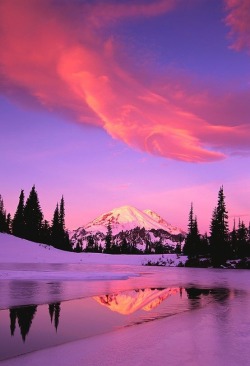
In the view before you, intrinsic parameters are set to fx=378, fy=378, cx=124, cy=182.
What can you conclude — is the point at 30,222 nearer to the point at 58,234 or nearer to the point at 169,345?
the point at 58,234

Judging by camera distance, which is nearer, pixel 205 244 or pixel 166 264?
pixel 166 264

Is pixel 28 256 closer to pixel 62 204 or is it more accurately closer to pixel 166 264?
pixel 166 264

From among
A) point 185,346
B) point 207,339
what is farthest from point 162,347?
point 207,339

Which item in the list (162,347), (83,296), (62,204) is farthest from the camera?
(62,204)

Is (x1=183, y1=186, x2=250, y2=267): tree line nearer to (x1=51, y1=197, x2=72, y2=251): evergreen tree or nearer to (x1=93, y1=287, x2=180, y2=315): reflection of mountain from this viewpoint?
(x1=51, y1=197, x2=72, y2=251): evergreen tree

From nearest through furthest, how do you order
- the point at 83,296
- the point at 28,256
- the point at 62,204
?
1. the point at 83,296
2. the point at 28,256
3. the point at 62,204

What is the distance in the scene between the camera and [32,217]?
3639 inches

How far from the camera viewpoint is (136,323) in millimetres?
10078

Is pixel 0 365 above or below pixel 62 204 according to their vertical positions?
below

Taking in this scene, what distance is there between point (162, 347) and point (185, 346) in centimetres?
47

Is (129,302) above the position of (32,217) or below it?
below

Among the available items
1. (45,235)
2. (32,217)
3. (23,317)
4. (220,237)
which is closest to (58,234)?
(45,235)

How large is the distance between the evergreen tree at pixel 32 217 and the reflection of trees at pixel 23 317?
8141cm

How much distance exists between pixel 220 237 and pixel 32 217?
45.7m
